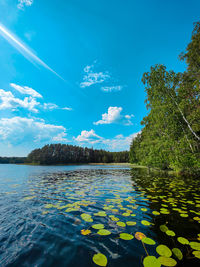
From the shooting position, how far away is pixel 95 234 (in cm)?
355

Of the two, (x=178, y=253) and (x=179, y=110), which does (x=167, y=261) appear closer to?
(x=178, y=253)

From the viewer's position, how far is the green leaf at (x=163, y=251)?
2.59 m

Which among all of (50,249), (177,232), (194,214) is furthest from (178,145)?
(50,249)

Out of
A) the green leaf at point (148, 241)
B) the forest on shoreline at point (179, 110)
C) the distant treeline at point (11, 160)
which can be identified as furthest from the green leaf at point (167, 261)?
the distant treeline at point (11, 160)

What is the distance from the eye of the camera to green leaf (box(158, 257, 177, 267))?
90.6 inches

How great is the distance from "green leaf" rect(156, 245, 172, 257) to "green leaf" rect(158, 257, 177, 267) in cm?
14

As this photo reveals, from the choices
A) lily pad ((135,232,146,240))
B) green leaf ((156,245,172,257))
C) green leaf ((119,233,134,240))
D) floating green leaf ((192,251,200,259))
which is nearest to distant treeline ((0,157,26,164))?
green leaf ((119,233,134,240))

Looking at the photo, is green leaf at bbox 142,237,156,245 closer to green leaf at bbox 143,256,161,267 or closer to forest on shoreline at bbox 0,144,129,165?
green leaf at bbox 143,256,161,267

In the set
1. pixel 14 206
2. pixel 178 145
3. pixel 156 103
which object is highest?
pixel 156 103

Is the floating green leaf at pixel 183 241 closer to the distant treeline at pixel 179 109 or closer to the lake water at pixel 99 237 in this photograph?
the lake water at pixel 99 237

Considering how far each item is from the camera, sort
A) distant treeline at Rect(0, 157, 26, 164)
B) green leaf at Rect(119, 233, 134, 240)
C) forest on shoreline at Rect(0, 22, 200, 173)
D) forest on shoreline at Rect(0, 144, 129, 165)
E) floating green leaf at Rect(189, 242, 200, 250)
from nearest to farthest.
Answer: floating green leaf at Rect(189, 242, 200, 250)
green leaf at Rect(119, 233, 134, 240)
forest on shoreline at Rect(0, 22, 200, 173)
forest on shoreline at Rect(0, 144, 129, 165)
distant treeline at Rect(0, 157, 26, 164)

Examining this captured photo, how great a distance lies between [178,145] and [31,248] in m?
14.2

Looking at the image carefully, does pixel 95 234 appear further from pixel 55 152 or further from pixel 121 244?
pixel 55 152

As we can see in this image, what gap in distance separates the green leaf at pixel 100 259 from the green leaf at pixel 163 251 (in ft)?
4.22
